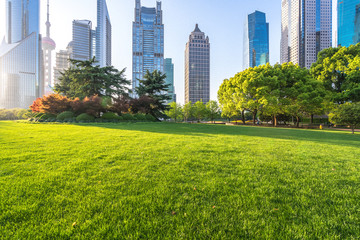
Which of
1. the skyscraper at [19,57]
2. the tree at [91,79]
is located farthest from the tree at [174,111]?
the skyscraper at [19,57]

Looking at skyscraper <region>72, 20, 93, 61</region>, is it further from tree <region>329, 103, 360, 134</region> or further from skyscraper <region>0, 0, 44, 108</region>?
tree <region>329, 103, 360, 134</region>

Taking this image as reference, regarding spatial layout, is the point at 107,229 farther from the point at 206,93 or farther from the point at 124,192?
the point at 206,93

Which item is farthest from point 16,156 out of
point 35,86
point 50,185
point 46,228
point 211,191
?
point 35,86

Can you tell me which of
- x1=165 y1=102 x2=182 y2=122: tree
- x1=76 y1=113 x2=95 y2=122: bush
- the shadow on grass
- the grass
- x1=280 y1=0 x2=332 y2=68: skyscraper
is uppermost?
x1=280 y1=0 x2=332 y2=68: skyscraper

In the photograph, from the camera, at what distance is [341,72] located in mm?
22469

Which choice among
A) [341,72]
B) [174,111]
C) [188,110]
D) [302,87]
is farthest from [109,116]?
[341,72]

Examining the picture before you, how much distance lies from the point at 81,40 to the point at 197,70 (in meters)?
103

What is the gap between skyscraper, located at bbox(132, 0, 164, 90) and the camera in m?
130

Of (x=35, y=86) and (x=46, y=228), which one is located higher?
(x=35, y=86)

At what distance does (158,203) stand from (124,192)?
0.60m

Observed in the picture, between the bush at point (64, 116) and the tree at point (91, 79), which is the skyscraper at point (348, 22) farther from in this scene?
the bush at point (64, 116)

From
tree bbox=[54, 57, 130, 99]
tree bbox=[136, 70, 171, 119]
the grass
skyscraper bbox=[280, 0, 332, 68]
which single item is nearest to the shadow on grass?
the grass

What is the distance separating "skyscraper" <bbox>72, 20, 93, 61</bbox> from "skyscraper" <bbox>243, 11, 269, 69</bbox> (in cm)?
14469

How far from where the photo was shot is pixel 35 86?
102188 mm
